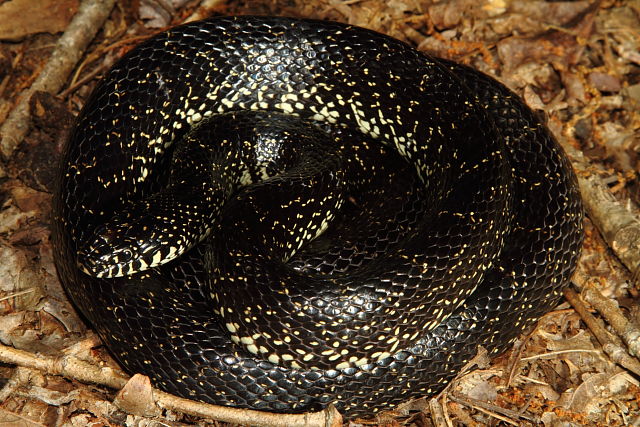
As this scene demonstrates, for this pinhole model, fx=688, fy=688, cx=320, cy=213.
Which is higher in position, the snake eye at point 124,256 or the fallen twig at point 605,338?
the snake eye at point 124,256

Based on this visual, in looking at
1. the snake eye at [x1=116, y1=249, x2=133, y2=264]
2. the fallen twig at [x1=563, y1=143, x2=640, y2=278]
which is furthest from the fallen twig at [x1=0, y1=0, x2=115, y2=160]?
the fallen twig at [x1=563, y1=143, x2=640, y2=278]

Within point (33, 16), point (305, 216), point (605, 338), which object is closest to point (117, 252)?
point (305, 216)

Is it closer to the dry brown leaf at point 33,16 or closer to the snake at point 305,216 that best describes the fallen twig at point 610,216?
the snake at point 305,216

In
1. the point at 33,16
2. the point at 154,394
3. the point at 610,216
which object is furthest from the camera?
the point at 33,16

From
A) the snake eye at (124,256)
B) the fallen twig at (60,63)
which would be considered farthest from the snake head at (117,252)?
the fallen twig at (60,63)

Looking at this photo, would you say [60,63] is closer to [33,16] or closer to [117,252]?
[33,16]

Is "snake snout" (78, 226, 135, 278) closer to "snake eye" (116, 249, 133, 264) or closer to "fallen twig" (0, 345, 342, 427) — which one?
"snake eye" (116, 249, 133, 264)

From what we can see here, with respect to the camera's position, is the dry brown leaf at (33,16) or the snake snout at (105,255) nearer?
the snake snout at (105,255)

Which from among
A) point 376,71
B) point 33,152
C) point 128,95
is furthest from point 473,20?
point 33,152
